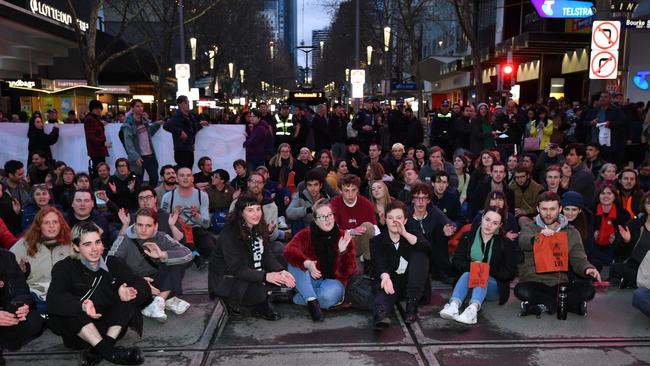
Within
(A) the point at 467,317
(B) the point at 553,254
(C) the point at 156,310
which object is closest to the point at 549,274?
(B) the point at 553,254

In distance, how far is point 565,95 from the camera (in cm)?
2773

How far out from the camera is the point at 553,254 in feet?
18.3

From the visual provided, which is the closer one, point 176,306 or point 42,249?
point 42,249

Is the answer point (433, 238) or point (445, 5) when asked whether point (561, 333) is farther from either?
point (445, 5)

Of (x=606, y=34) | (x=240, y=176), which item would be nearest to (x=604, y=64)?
(x=606, y=34)

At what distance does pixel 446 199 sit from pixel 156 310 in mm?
4064

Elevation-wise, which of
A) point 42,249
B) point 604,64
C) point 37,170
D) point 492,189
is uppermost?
point 604,64

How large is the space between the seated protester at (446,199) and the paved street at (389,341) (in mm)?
1906

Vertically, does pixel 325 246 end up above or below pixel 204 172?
below

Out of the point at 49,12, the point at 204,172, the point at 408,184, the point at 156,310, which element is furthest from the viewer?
the point at 49,12

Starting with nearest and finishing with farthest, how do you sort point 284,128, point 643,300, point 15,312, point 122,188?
point 15,312 < point 643,300 < point 122,188 < point 284,128

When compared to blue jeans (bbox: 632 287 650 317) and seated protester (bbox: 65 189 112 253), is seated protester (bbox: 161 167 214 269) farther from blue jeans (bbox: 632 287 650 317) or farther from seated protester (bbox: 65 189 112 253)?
blue jeans (bbox: 632 287 650 317)

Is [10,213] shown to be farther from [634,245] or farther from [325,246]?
[634,245]

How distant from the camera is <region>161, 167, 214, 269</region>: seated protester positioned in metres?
7.45
